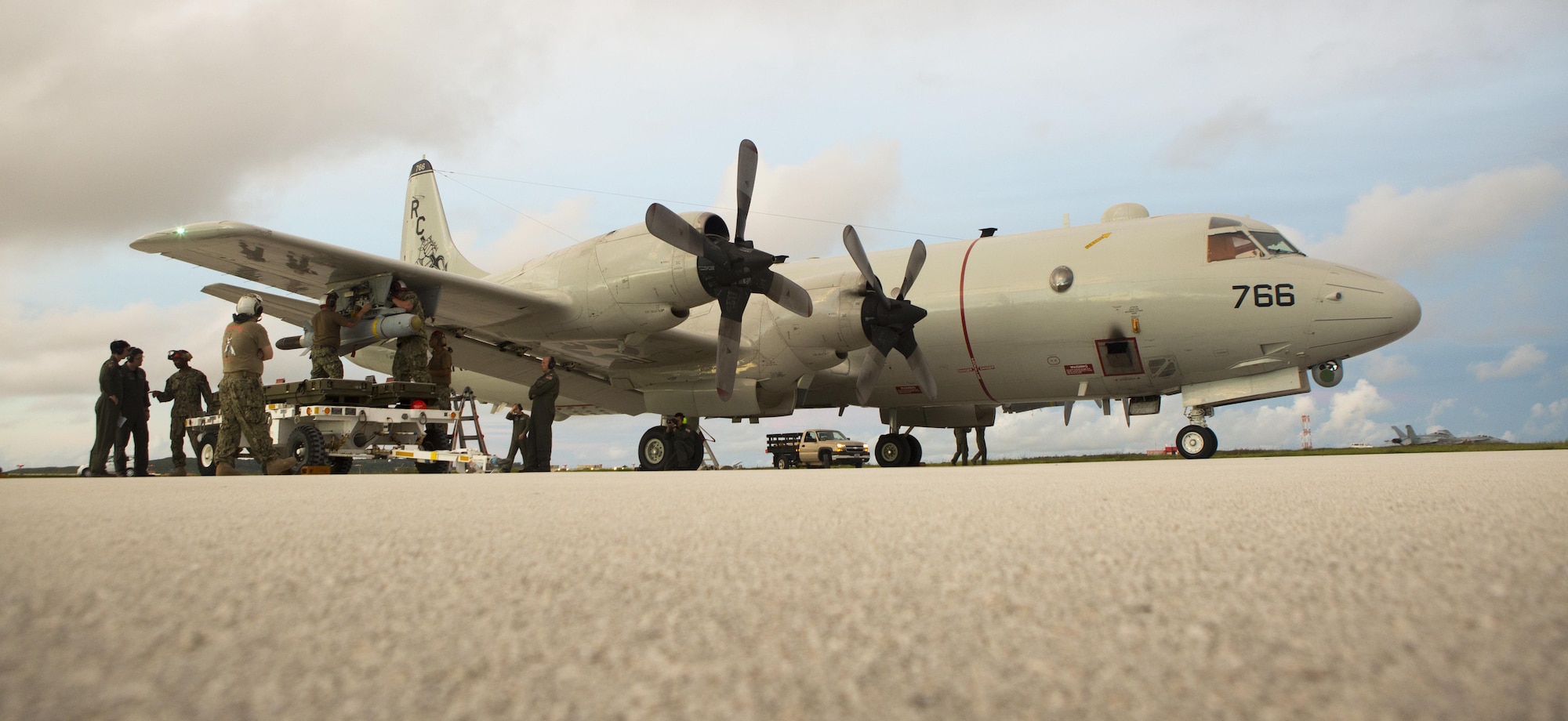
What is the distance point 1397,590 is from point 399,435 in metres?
9.77

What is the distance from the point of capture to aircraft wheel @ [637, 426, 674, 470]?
1191 cm

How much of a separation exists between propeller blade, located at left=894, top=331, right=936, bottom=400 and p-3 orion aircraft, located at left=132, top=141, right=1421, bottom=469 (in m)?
0.03

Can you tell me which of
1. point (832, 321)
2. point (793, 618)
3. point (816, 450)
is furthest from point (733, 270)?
point (816, 450)

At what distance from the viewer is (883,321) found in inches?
422

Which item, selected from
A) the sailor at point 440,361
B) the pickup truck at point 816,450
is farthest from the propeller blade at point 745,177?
the pickup truck at point 816,450

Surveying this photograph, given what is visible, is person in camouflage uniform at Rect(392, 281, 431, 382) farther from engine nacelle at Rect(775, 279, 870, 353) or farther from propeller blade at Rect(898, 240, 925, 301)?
propeller blade at Rect(898, 240, 925, 301)

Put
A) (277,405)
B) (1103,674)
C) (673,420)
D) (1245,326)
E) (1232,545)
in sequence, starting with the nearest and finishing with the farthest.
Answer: (1103,674)
(1232,545)
(277,405)
(1245,326)
(673,420)

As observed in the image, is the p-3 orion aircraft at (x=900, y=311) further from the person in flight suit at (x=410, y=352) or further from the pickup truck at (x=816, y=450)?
the pickup truck at (x=816, y=450)

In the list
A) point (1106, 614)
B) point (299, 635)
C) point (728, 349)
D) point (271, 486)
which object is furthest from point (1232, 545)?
point (728, 349)

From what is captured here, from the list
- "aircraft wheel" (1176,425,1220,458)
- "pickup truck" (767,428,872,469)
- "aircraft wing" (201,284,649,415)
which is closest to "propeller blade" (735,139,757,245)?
"aircraft wing" (201,284,649,415)

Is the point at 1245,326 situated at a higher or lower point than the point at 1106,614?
higher

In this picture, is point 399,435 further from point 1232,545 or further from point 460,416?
point 1232,545

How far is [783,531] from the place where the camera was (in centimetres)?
263

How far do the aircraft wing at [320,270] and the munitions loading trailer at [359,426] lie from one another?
1207 mm
